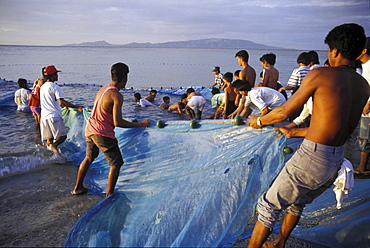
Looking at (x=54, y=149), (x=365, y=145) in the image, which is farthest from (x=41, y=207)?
(x=365, y=145)

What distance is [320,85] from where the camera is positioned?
2.20 m

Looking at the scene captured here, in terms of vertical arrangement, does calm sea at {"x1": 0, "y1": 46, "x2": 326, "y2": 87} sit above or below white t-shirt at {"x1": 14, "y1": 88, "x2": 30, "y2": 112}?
above

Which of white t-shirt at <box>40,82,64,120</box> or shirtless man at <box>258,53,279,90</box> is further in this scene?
shirtless man at <box>258,53,279,90</box>

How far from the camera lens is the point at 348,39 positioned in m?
2.21

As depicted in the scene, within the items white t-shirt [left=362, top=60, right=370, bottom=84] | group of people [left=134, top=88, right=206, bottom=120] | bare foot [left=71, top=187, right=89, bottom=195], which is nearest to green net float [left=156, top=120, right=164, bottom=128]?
bare foot [left=71, top=187, right=89, bottom=195]

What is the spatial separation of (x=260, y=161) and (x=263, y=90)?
1.81m

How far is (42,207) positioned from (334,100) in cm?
362

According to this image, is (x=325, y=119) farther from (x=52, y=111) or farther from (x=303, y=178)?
(x=52, y=111)

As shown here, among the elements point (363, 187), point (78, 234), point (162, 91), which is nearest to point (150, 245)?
point (78, 234)

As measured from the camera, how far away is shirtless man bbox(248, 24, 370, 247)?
2.19 metres

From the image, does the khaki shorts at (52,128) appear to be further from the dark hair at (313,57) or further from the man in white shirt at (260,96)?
the dark hair at (313,57)

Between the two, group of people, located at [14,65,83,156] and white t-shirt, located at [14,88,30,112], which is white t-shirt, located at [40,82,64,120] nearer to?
group of people, located at [14,65,83,156]

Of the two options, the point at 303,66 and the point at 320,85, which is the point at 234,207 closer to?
the point at 320,85

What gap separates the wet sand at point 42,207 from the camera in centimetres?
306
